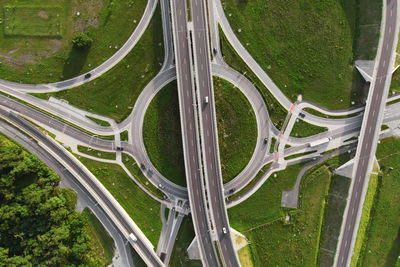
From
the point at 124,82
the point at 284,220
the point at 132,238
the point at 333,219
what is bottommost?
the point at 132,238

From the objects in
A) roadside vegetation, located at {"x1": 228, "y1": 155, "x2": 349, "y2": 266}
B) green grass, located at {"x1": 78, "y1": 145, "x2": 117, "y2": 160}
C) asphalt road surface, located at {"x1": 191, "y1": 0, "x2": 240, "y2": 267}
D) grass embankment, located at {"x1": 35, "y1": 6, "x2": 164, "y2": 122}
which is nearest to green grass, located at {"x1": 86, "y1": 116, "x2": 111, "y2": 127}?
grass embankment, located at {"x1": 35, "y1": 6, "x2": 164, "y2": 122}

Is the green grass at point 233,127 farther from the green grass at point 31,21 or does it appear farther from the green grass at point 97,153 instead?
the green grass at point 31,21

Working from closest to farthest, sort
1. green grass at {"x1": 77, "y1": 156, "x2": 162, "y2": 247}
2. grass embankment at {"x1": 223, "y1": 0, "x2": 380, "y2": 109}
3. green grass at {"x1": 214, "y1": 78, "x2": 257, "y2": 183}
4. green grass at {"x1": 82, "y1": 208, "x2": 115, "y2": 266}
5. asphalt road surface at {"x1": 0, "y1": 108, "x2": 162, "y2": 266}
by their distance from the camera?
asphalt road surface at {"x1": 0, "y1": 108, "x2": 162, "y2": 266} < grass embankment at {"x1": 223, "y1": 0, "x2": 380, "y2": 109} < green grass at {"x1": 82, "y1": 208, "x2": 115, "y2": 266} < green grass at {"x1": 214, "y1": 78, "x2": 257, "y2": 183} < green grass at {"x1": 77, "y1": 156, "x2": 162, "y2": 247}

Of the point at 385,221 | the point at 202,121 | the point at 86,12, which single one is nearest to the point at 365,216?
the point at 385,221

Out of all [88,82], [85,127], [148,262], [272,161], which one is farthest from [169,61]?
[148,262]

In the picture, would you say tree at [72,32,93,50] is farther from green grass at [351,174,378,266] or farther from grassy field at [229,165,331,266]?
green grass at [351,174,378,266]

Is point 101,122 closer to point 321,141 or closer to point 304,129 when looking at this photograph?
point 304,129

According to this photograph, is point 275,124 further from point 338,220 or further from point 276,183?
point 338,220
